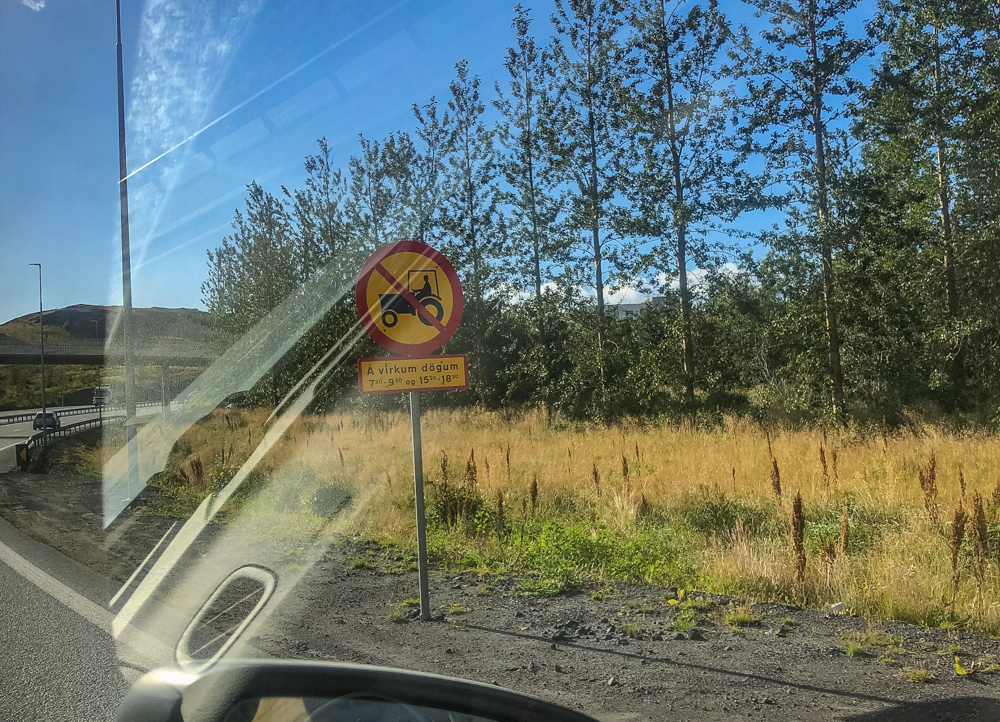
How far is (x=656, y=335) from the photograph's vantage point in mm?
23469

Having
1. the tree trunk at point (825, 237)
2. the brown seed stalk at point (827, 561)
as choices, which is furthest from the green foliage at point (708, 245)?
the brown seed stalk at point (827, 561)

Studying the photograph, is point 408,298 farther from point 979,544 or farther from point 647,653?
point 979,544

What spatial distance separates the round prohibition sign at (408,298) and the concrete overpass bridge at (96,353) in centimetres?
2524

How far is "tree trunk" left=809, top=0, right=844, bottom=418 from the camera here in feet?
60.4

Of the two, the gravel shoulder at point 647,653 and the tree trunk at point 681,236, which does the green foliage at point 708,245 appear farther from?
the gravel shoulder at point 647,653

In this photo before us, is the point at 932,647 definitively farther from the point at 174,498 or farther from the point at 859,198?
the point at 859,198

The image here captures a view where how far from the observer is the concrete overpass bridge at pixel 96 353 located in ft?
A: 97.7

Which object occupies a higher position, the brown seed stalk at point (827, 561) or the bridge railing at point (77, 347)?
the bridge railing at point (77, 347)

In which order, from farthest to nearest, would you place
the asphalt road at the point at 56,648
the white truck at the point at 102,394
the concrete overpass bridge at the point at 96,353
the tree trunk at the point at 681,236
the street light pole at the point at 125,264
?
the concrete overpass bridge at the point at 96,353, the white truck at the point at 102,394, the tree trunk at the point at 681,236, the street light pole at the point at 125,264, the asphalt road at the point at 56,648

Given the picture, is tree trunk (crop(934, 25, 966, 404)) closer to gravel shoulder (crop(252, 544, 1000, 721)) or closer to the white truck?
gravel shoulder (crop(252, 544, 1000, 721))

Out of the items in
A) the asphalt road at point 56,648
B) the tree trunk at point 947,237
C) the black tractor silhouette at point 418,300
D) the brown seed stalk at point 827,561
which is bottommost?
the asphalt road at point 56,648

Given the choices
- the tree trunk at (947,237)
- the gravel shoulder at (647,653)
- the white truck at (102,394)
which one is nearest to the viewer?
the gravel shoulder at (647,653)

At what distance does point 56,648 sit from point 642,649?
3980 millimetres

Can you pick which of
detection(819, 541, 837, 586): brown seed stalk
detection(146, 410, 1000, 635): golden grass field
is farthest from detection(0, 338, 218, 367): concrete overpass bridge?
detection(819, 541, 837, 586): brown seed stalk
